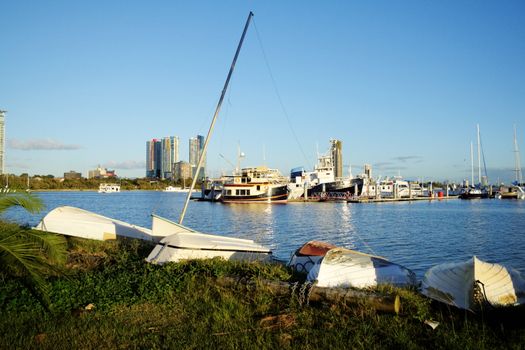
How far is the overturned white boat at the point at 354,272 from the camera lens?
348 inches

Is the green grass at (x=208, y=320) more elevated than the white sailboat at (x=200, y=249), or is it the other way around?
the white sailboat at (x=200, y=249)

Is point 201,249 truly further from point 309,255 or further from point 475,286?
point 475,286

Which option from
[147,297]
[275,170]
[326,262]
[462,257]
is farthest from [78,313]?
[275,170]

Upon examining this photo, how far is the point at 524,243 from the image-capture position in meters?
26.0

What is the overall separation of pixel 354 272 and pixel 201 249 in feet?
14.4

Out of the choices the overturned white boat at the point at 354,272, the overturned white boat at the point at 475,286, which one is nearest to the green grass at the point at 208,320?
the overturned white boat at the point at 475,286

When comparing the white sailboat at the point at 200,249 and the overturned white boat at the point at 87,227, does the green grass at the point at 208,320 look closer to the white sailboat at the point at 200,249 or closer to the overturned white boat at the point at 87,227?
the white sailboat at the point at 200,249

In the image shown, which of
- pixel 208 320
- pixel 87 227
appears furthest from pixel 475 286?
pixel 87 227

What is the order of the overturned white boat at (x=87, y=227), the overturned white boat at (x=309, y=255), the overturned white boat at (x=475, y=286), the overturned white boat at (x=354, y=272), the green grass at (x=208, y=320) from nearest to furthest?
the green grass at (x=208, y=320) < the overturned white boat at (x=475, y=286) < the overturned white boat at (x=354, y=272) < the overturned white boat at (x=309, y=255) < the overturned white boat at (x=87, y=227)

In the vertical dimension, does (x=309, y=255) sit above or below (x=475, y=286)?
below

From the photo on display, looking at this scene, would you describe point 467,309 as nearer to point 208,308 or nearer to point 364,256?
point 364,256

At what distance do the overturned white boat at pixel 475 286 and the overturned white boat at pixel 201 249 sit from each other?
15.3ft

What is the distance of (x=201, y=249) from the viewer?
465 inches

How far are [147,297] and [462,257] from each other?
1813 centimetres
